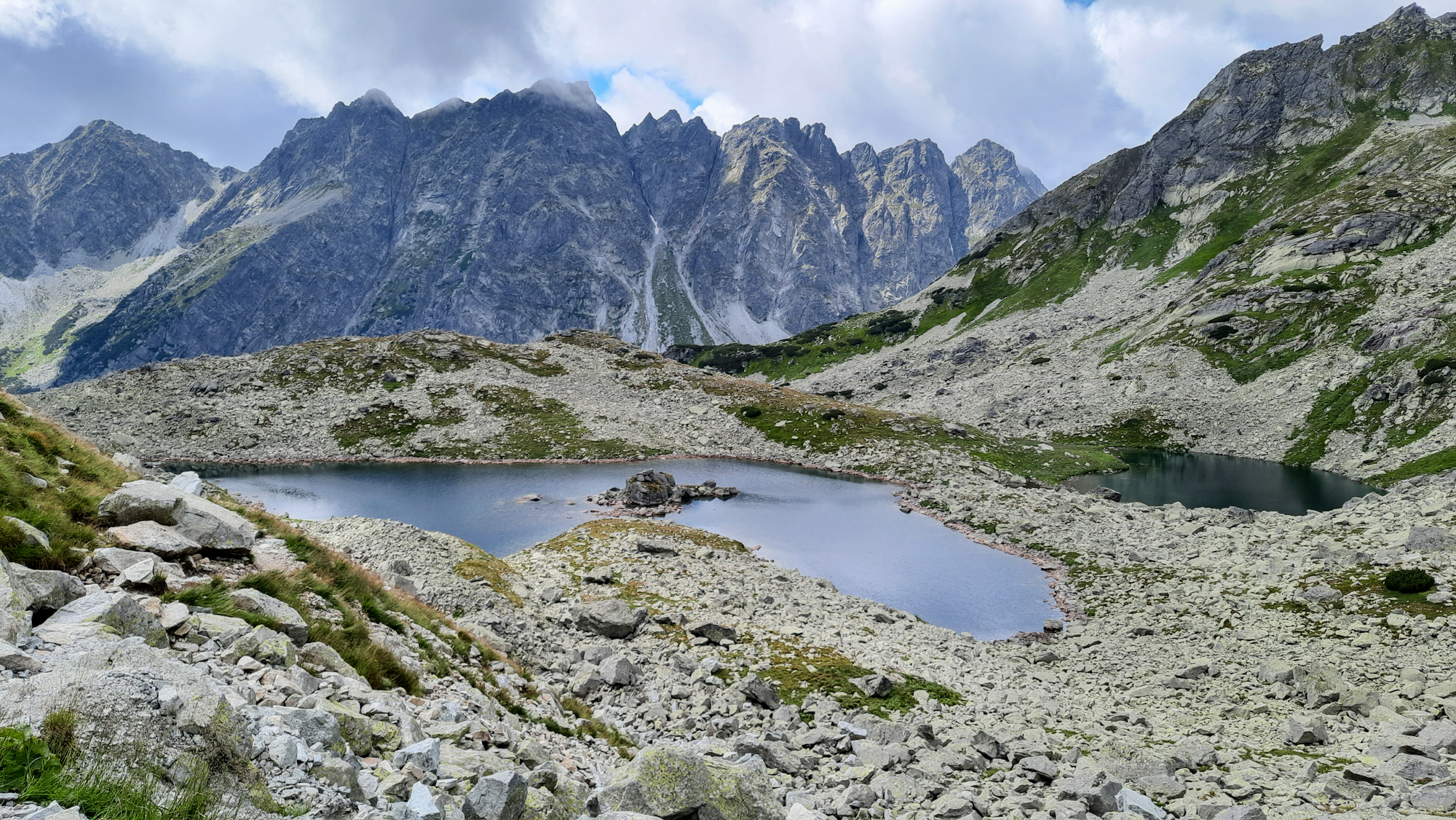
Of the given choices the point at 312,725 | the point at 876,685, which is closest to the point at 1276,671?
the point at 876,685

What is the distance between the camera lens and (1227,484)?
225 ft

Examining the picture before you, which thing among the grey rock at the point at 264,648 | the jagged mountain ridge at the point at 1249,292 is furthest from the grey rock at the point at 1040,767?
the jagged mountain ridge at the point at 1249,292

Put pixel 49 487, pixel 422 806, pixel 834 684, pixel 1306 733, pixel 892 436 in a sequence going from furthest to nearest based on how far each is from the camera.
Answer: pixel 892 436
pixel 834 684
pixel 1306 733
pixel 49 487
pixel 422 806

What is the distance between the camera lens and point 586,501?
214 ft

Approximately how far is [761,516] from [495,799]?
177 ft

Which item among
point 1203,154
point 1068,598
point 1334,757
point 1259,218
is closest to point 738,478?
point 1068,598

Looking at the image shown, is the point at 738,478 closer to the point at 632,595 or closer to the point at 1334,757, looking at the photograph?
the point at 632,595

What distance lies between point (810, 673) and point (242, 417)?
10232 cm

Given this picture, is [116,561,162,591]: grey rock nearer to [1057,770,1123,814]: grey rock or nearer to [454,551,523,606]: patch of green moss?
[1057,770,1123,814]: grey rock

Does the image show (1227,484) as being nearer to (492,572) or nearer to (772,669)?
(772,669)

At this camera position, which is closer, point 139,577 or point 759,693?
point 139,577

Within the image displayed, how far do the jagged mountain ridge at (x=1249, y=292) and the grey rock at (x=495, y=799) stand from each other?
84784mm

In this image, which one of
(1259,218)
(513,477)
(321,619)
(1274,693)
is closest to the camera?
(321,619)

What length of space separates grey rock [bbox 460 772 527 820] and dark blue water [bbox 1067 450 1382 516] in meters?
68.4
